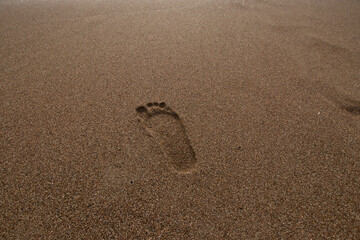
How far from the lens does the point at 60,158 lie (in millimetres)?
892

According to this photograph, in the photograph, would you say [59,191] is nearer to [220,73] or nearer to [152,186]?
[152,186]

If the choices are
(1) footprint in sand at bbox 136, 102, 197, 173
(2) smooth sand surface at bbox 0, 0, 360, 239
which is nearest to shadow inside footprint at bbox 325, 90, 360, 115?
(2) smooth sand surface at bbox 0, 0, 360, 239

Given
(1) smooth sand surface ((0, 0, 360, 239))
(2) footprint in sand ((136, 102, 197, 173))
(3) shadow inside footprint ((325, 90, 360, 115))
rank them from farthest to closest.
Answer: (3) shadow inside footprint ((325, 90, 360, 115)) < (2) footprint in sand ((136, 102, 197, 173)) < (1) smooth sand surface ((0, 0, 360, 239))

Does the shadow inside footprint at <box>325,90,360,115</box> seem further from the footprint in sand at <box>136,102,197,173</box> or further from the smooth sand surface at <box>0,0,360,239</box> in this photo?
the footprint in sand at <box>136,102,197,173</box>

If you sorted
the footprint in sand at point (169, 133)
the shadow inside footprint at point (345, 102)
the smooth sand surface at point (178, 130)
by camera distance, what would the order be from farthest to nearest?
the shadow inside footprint at point (345, 102) < the footprint in sand at point (169, 133) < the smooth sand surface at point (178, 130)

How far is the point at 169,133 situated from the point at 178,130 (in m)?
0.05

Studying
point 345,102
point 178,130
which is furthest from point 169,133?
point 345,102

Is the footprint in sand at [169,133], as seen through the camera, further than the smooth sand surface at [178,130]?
Yes

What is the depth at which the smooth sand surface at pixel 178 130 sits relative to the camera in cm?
75

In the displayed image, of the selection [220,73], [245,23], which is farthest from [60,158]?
[245,23]

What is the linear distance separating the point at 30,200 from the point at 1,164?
233mm

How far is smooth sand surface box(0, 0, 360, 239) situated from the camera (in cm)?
75

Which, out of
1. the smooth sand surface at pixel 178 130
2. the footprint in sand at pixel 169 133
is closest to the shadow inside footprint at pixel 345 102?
the smooth sand surface at pixel 178 130

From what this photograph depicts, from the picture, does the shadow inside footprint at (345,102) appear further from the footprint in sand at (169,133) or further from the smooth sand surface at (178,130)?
the footprint in sand at (169,133)
